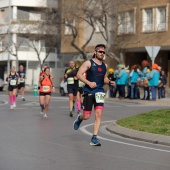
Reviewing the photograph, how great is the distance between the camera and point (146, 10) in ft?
135

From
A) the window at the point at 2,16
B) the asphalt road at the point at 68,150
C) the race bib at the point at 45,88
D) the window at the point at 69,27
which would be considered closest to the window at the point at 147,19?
the window at the point at 69,27

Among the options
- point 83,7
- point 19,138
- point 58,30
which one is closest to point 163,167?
point 19,138

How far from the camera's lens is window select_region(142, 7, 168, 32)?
3997cm

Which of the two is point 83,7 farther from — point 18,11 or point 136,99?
point 18,11

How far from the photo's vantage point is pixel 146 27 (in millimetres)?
41219

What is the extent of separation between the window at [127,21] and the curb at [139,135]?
1091 inches

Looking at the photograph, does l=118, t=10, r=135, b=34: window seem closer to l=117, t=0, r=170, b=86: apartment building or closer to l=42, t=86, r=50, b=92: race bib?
l=117, t=0, r=170, b=86: apartment building

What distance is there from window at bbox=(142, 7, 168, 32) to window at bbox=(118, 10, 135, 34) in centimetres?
100

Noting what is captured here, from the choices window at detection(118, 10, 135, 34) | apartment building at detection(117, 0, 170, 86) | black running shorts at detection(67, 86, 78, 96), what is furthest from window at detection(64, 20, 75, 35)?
black running shorts at detection(67, 86, 78, 96)

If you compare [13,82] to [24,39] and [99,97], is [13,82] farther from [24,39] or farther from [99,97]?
[24,39]

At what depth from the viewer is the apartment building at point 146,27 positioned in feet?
131

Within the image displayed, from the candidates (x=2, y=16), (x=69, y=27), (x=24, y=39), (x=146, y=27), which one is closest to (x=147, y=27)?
(x=146, y=27)

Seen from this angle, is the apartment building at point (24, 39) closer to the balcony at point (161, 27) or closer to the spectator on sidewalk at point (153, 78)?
the balcony at point (161, 27)

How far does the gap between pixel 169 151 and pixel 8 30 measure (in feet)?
156
